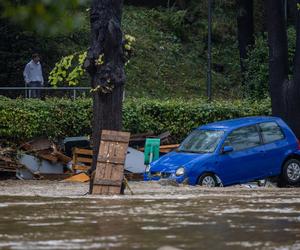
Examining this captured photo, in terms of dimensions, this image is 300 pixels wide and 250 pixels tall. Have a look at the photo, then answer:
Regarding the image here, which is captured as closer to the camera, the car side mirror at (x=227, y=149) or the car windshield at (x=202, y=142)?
the car side mirror at (x=227, y=149)

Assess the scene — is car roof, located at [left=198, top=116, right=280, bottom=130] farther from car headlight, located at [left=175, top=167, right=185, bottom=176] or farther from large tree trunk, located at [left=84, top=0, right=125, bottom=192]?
large tree trunk, located at [left=84, top=0, right=125, bottom=192]

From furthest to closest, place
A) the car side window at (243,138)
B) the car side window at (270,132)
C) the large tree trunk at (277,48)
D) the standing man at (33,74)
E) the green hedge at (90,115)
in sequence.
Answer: the standing man at (33,74)
the large tree trunk at (277,48)
the green hedge at (90,115)
the car side window at (270,132)
the car side window at (243,138)

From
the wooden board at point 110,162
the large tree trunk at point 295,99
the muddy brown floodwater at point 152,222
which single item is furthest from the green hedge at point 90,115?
the muddy brown floodwater at point 152,222

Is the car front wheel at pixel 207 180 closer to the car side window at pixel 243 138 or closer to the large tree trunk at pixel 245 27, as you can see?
the car side window at pixel 243 138

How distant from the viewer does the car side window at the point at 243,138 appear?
21359 mm

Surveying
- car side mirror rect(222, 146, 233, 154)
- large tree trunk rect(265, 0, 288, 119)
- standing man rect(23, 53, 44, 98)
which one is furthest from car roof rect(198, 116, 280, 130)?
standing man rect(23, 53, 44, 98)

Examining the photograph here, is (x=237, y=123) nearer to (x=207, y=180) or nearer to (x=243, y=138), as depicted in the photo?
(x=243, y=138)

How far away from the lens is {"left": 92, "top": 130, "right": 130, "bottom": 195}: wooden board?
672 inches

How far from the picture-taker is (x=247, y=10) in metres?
36.1

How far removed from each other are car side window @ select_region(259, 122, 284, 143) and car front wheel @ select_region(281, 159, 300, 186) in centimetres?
67

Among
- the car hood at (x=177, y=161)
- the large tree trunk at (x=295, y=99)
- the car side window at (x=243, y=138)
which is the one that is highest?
the large tree trunk at (x=295, y=99)

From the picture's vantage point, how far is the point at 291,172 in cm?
2231

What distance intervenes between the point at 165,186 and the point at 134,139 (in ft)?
22.0

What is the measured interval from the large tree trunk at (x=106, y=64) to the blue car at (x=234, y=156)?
3136mm
